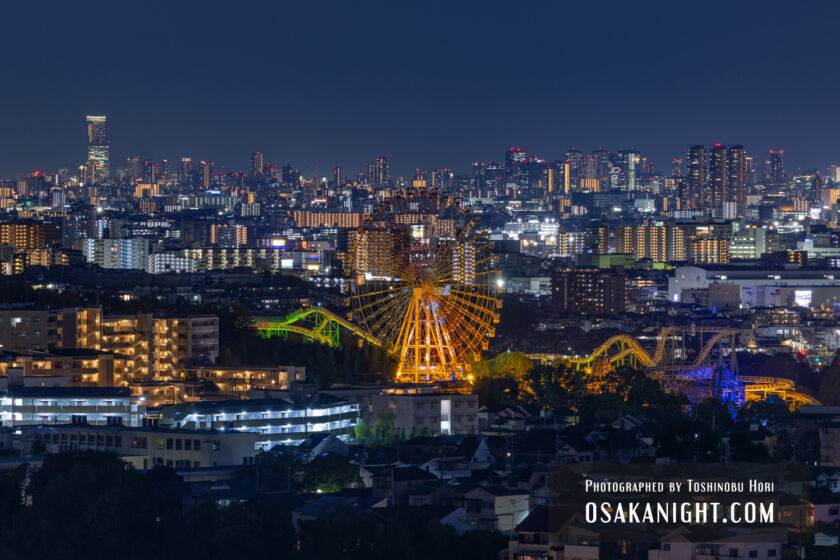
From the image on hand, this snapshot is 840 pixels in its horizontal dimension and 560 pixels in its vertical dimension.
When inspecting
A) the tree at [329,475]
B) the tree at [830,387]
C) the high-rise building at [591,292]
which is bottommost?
the tree at [329,475]

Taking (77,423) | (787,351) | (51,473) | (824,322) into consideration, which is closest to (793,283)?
(824,322)

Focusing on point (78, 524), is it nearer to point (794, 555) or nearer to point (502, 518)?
point (502, 518)

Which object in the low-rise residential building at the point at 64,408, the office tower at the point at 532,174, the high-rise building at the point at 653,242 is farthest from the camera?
the office tower at the point at 532,174

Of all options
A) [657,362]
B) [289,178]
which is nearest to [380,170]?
[289,178]

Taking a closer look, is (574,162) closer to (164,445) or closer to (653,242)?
(653,242)

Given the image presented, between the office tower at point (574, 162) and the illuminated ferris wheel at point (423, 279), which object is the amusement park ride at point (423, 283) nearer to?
the illuminated ferris wheel at point (423, 279)

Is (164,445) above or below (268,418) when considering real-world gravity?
below

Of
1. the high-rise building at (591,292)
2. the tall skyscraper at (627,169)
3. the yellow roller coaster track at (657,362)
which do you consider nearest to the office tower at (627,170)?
the tall skyscraper at (627,169)

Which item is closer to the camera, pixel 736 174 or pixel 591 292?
pixel 591 292
